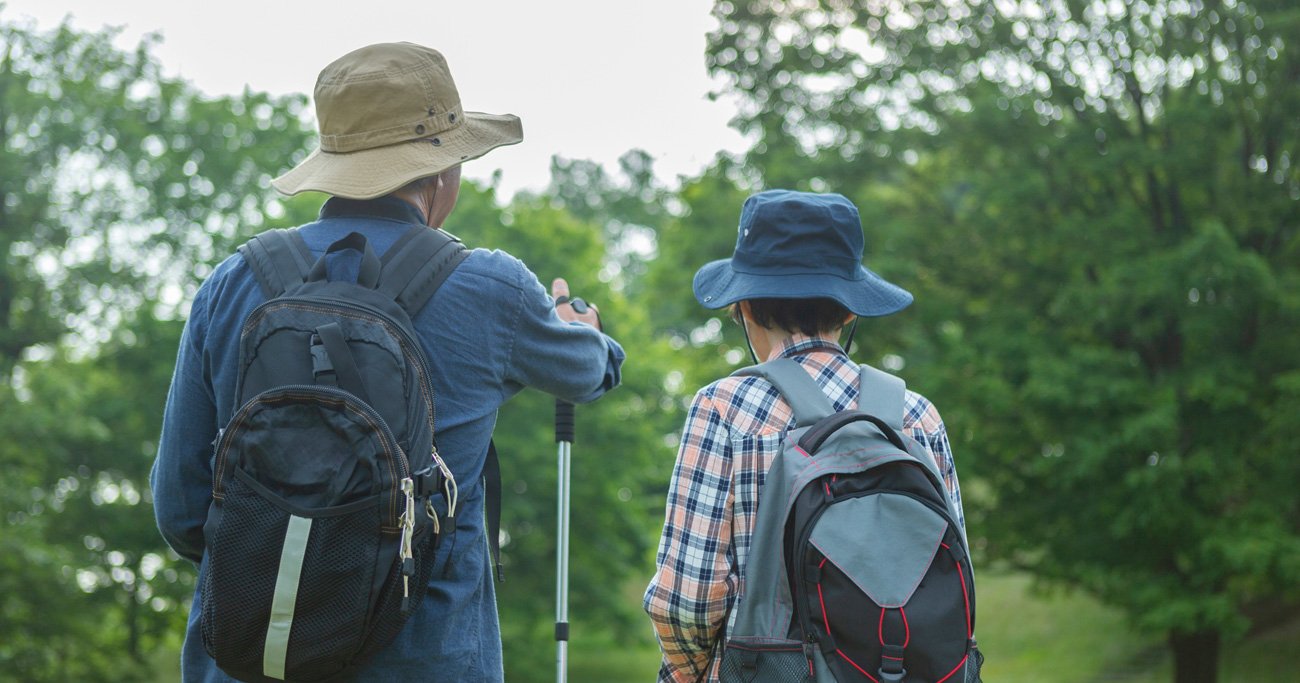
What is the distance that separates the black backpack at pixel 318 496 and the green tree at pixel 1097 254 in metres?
11.1

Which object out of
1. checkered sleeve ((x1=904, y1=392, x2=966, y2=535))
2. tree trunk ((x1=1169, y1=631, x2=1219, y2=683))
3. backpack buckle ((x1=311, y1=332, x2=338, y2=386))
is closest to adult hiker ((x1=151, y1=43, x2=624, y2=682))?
backpack buckle ((x1=311, y1=332, x2=338, y2=386))

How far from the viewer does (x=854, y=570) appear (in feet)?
7.66

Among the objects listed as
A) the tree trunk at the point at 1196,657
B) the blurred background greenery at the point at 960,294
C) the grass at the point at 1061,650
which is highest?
the blurred background greenery at the point at 960,294

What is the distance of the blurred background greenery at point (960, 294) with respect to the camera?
502 inches

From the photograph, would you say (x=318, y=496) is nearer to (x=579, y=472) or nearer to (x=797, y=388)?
(x=797, y=388)

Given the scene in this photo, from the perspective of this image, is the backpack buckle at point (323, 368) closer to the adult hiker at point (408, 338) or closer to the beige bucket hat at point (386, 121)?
the adult hiker at point (408, 338)

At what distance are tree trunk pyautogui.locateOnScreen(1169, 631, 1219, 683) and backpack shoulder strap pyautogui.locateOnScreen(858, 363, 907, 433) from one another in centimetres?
1301

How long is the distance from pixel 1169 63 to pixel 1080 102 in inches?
39.1

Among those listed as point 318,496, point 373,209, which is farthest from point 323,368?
point 373,209

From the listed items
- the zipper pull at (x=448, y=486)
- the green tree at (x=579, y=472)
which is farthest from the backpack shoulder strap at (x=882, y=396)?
the green tree at (x=579, y=472)

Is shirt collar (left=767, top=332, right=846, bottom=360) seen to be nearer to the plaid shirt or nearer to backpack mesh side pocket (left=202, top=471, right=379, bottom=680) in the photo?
the plaid shirt

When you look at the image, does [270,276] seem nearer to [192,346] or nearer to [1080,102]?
[192,346]

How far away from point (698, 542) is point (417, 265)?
2.53 ft

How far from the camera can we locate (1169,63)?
46.3 ft
